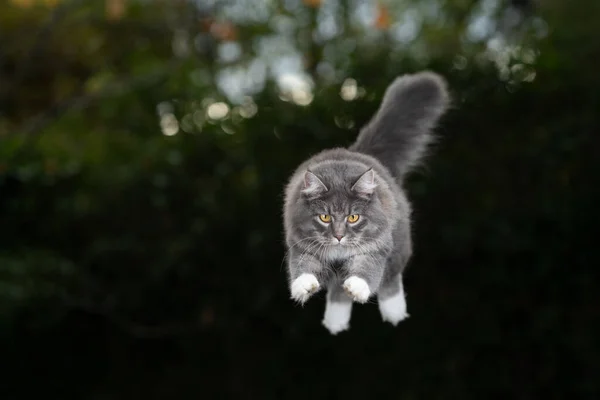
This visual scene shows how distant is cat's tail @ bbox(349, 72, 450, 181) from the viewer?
2152 millimetres

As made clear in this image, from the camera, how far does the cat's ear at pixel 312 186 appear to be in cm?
164

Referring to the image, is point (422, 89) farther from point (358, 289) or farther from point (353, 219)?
point (358, 289)

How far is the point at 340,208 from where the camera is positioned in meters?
1.71

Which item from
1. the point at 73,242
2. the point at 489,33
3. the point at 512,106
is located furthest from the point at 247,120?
the point at 489,33

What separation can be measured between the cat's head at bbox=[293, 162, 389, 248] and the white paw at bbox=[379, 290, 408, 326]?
494 millimetres

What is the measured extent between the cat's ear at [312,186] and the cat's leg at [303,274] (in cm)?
19

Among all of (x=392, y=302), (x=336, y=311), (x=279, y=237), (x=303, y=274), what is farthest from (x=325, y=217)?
(x=279, y=237)

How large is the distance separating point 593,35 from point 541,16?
0.99 metres

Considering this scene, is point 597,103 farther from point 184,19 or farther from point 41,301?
point 184,19

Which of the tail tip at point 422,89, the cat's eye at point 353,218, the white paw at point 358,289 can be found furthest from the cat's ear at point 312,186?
the tail tip at point 422,89

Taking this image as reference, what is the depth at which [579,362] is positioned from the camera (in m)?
6.51

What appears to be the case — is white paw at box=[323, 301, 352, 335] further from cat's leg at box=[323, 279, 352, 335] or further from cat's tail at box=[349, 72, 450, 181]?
cat's tail at box=[349, 72, 450, 181]

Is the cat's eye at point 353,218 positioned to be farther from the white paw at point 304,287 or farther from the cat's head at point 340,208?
the white paw at point 304,287

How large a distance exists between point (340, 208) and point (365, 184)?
0.28 ft
